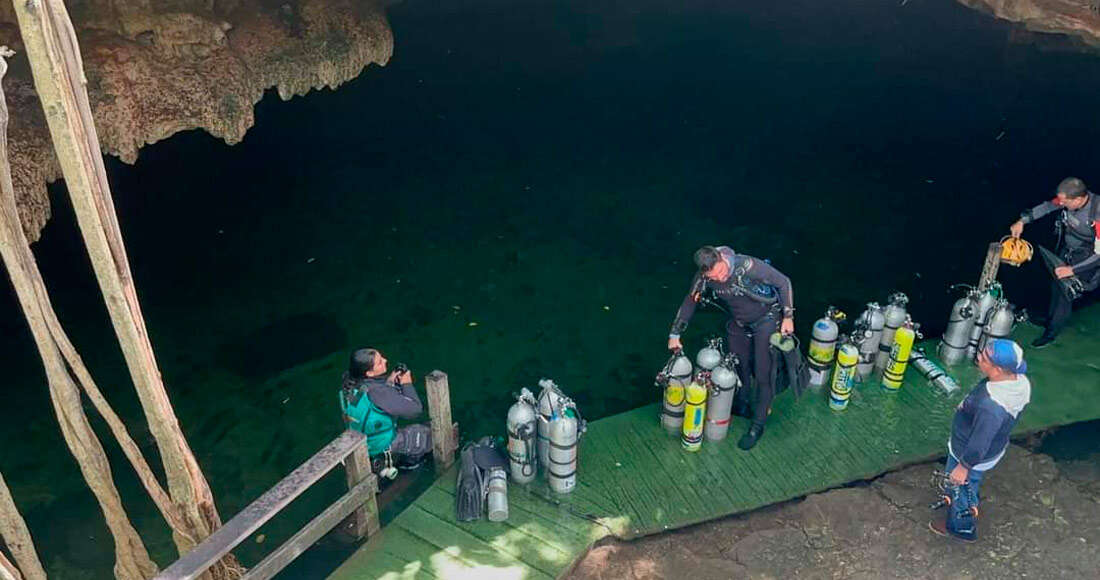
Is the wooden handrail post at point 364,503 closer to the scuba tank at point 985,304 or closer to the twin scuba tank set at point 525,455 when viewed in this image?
the twin scuba tank set at point 525,455

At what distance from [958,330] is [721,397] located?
8.57 feet

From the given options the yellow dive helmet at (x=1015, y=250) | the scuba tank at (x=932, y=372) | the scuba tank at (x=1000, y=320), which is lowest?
the scuba tank at (x=932, y=372)

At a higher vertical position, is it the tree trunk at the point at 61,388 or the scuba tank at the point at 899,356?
the tree trunk at the point at 61,388

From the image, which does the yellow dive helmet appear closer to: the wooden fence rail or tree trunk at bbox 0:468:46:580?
the wooden fence rail

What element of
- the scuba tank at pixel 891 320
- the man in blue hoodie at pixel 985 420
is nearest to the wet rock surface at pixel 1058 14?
the scuba tank at pixel 891 320

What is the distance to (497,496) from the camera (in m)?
6.38

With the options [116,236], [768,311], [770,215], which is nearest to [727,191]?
[770,215]

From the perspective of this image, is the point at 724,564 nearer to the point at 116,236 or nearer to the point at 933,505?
the point at 933,505

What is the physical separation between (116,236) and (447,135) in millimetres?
9980

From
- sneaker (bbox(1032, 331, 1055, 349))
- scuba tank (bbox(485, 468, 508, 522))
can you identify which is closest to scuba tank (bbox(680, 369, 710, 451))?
scuba tank (bbox(485, 468, 508, 522))

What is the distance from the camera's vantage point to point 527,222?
38.4ft

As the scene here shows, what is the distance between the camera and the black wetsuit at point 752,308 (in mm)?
6480

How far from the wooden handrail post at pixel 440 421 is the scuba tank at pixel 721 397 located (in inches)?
80.9

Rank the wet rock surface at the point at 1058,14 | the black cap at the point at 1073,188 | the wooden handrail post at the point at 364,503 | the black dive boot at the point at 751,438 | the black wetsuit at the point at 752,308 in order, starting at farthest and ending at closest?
the wet rock surface at the point at 1058,14, the black cap at the point at 1073,188, the black dive boot at the point at 751,438, the black wetsuit at the point at 752,308, the wooden handrail post at the point at 364,503
